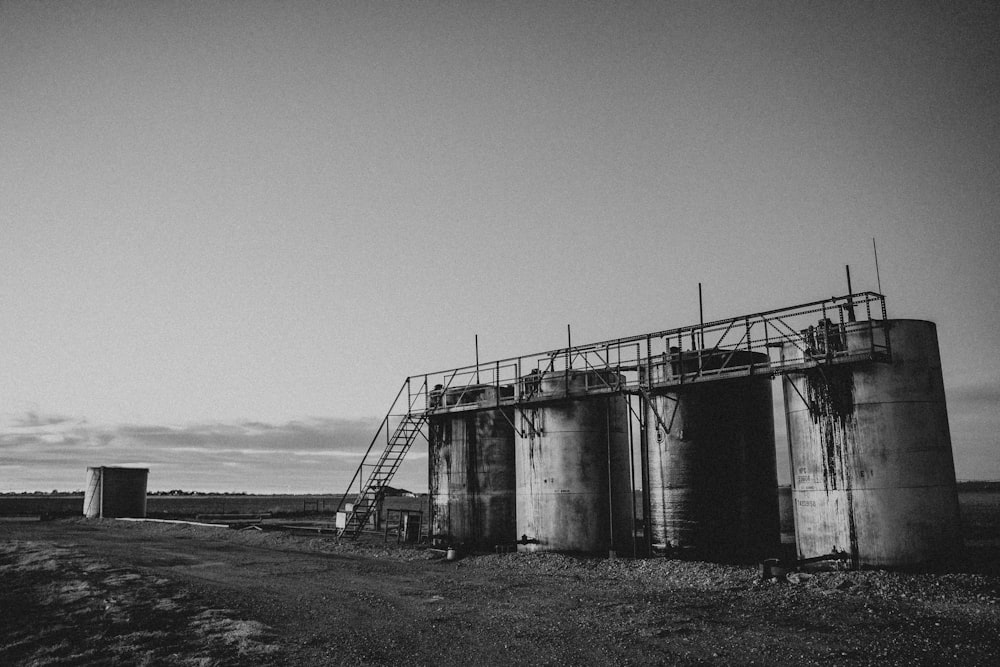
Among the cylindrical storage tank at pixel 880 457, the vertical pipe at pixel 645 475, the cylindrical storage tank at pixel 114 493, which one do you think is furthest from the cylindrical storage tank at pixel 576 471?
the cylindrical storage tank at pixel 114 493

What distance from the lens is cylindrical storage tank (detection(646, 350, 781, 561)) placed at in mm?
22266

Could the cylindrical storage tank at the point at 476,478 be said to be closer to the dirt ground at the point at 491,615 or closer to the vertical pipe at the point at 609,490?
the vertical pipe at the point at 609,490

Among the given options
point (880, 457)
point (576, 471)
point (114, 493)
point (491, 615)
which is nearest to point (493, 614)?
point (491, 615)

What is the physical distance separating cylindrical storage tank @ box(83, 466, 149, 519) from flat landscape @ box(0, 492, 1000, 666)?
106 ft

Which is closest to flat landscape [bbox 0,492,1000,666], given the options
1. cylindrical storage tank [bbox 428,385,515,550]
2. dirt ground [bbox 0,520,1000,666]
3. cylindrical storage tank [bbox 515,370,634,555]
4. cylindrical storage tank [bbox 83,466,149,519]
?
dirt ground [bbox 0,520,1000,666]

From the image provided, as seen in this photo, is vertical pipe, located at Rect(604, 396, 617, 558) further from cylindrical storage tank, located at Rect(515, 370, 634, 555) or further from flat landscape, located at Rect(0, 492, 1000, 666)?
flat landscape, located at Rect(0, 492, 1000, 666)

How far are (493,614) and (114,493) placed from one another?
159 ft

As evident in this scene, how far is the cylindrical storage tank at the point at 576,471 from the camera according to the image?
25688 mm

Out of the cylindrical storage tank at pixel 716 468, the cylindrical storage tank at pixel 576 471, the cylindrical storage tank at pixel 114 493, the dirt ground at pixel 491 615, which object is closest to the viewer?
the dirt ground at pixel 491 615

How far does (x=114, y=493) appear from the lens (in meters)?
53.8

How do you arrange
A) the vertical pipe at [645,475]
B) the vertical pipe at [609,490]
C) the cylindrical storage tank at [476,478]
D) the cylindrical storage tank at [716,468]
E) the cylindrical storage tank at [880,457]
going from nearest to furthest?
the cylindrical storage tank at [880,457]
the cylindrical storage tank at [716,468]
the vertical pipe at [645,475]
the vertical pipe at [609,490]
the cylindrical storage tank at [476,478]

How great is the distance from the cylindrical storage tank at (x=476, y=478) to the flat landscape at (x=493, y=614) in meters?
4.72

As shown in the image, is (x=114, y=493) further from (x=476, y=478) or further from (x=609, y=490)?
(x=609, y=490)

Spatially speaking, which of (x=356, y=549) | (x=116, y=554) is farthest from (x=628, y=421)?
(x=116, y=554)
